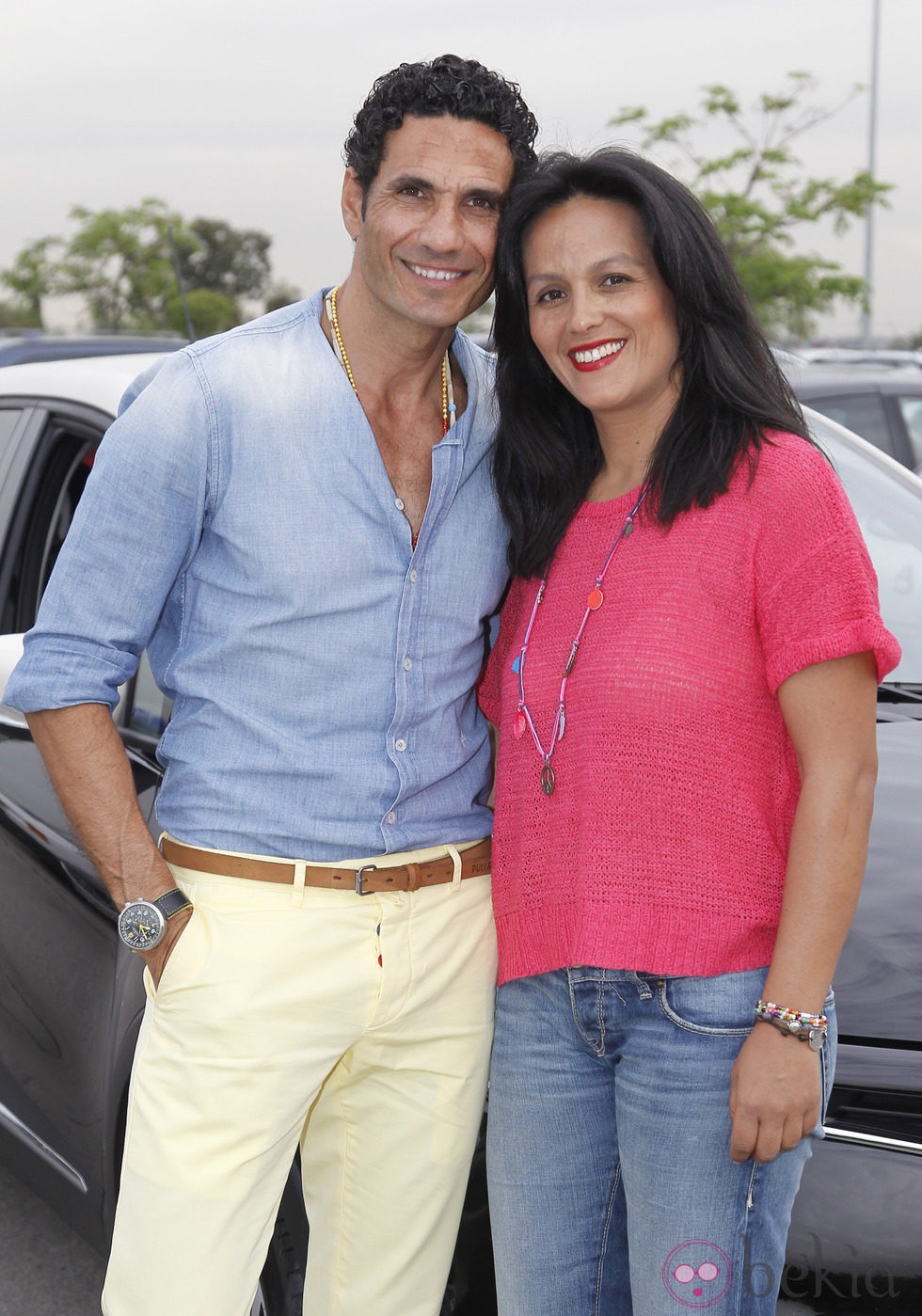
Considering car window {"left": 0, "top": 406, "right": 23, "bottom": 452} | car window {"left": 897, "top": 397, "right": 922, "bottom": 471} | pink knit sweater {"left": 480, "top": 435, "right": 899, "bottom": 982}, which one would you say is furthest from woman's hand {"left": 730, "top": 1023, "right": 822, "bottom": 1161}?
car window {"left": 897, "top": 397, "right": 922, "bottom": 471}

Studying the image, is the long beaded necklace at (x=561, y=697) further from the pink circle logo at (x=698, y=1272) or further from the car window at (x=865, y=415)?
the car window at (x=865, y=415)

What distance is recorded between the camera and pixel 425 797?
2.04 meters

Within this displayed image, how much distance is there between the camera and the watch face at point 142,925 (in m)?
1.93

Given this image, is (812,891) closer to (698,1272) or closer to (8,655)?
(698,1272)

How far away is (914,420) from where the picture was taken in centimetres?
694

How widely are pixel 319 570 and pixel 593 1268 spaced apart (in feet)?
3.25

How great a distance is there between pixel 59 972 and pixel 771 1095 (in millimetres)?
1323

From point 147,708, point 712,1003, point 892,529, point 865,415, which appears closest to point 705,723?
point 712,1003

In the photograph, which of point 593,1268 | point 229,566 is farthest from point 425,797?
point 593,1268

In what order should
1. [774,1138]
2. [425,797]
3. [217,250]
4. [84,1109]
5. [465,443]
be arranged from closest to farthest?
[774,1138], [425,797], [465,443], [84,1109], [217,250]

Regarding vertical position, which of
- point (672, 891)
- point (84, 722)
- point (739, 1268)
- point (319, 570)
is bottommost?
point (739, 1268)

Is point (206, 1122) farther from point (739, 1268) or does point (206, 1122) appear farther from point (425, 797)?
point (739, 1268)

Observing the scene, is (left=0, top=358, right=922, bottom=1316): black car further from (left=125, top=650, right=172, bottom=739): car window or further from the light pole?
A: the light pole

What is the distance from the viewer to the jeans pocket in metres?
1.73
